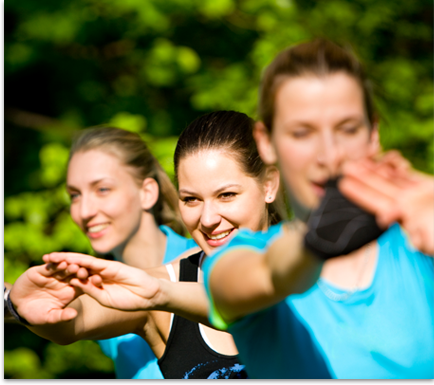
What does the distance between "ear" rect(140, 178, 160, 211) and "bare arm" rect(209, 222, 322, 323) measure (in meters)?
1.56

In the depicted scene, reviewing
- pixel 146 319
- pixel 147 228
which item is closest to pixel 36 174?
pixel 147 228

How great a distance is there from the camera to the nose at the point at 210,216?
1.70m

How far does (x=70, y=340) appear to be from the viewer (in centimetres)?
164

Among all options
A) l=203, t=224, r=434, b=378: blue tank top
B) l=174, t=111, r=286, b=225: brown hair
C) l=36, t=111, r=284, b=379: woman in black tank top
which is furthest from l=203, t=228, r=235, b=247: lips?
l=203, t=224, r=434, b=378: blue tank top

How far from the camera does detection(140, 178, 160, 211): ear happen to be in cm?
259

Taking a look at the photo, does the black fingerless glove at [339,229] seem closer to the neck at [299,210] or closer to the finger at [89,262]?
the neck at [299,210]

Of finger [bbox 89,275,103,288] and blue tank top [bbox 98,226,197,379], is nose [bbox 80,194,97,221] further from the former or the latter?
finger [bbox 89,275,103,288]

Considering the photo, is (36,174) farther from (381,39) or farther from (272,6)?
(381,39)

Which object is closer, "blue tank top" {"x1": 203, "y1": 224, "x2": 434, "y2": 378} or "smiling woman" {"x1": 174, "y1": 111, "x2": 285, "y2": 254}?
"blue tank top" {"x1": 203, "y1": 224, "x2": 434, "y2": 378}

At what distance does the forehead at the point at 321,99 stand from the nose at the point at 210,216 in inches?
28.2

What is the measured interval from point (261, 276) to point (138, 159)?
1876 millimetres

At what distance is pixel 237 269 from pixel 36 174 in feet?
12.7

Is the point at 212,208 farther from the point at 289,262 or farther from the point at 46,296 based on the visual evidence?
the point at 289,262

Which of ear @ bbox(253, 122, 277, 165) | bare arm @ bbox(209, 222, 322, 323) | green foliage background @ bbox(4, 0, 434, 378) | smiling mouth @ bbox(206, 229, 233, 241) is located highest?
green foliage background @ bbox(4, 0, 434, 378)
